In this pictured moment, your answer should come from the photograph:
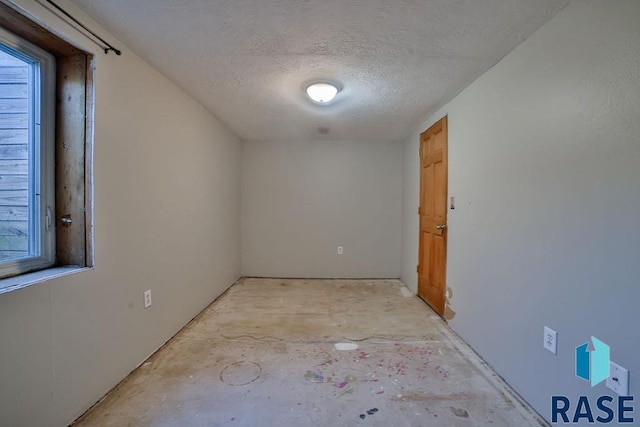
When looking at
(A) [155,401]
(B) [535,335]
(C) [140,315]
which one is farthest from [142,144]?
(B) [535,335]

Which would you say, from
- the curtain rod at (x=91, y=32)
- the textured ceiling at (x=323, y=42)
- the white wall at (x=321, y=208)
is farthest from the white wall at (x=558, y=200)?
the curtain rod at (x=91, y=32)

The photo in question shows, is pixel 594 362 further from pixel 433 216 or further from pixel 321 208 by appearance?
pixel 321 208

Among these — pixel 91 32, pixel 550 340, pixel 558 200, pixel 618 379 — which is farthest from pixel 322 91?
pixel 618 379

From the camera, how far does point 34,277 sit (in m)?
1.33

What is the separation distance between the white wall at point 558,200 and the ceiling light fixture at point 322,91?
1100 millimetres

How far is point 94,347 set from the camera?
1572 millimetres

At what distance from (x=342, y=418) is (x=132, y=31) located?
2436mm

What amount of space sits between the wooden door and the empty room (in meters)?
0.08

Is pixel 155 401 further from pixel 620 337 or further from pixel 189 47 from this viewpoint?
pixel 620 337

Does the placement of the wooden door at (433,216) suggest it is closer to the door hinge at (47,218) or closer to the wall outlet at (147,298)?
the wall outlet at (147,298)

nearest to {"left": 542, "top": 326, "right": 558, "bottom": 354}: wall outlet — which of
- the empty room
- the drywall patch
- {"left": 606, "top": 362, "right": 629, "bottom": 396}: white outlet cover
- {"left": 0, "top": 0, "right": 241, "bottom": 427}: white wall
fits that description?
the empty room

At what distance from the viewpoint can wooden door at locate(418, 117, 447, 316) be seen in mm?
2760

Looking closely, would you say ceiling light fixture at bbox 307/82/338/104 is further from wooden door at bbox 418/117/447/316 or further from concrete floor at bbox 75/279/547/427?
concrete floor at bbox 75/279/547/427

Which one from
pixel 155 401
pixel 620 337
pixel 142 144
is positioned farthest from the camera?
pixel 142 144
